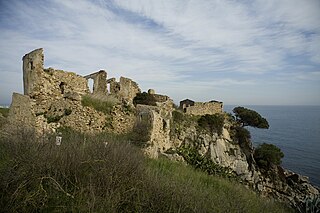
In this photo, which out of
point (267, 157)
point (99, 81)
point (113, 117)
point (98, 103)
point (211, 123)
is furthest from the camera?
point (267, 157)

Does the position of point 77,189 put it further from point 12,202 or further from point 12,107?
point 12,107

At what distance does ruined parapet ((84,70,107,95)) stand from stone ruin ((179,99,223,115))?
354 inches

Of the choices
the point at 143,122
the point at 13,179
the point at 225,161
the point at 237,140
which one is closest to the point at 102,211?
the point at 13,179

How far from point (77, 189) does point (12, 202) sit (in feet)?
3.11

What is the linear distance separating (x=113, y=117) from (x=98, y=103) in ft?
3.30

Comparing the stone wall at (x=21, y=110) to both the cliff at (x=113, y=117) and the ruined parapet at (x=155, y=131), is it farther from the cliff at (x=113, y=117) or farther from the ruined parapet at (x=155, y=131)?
the ruined parapet at (x=155, y=131)

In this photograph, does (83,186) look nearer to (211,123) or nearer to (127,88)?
(127,88)

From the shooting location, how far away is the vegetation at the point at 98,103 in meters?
10.5

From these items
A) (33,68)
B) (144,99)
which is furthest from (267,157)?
(33,68)

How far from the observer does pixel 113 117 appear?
442 inches

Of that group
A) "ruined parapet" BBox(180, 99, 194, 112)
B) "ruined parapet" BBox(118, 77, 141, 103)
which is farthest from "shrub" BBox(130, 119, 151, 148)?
"ruined parapet" BBox(180, 99, 194, 112)

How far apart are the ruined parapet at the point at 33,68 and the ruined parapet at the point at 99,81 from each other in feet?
17.6

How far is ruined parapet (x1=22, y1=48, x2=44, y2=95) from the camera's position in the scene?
910 cm

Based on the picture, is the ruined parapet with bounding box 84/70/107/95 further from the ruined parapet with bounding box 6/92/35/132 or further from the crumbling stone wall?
the ruined parapet with bounding box 6/92/35/132
